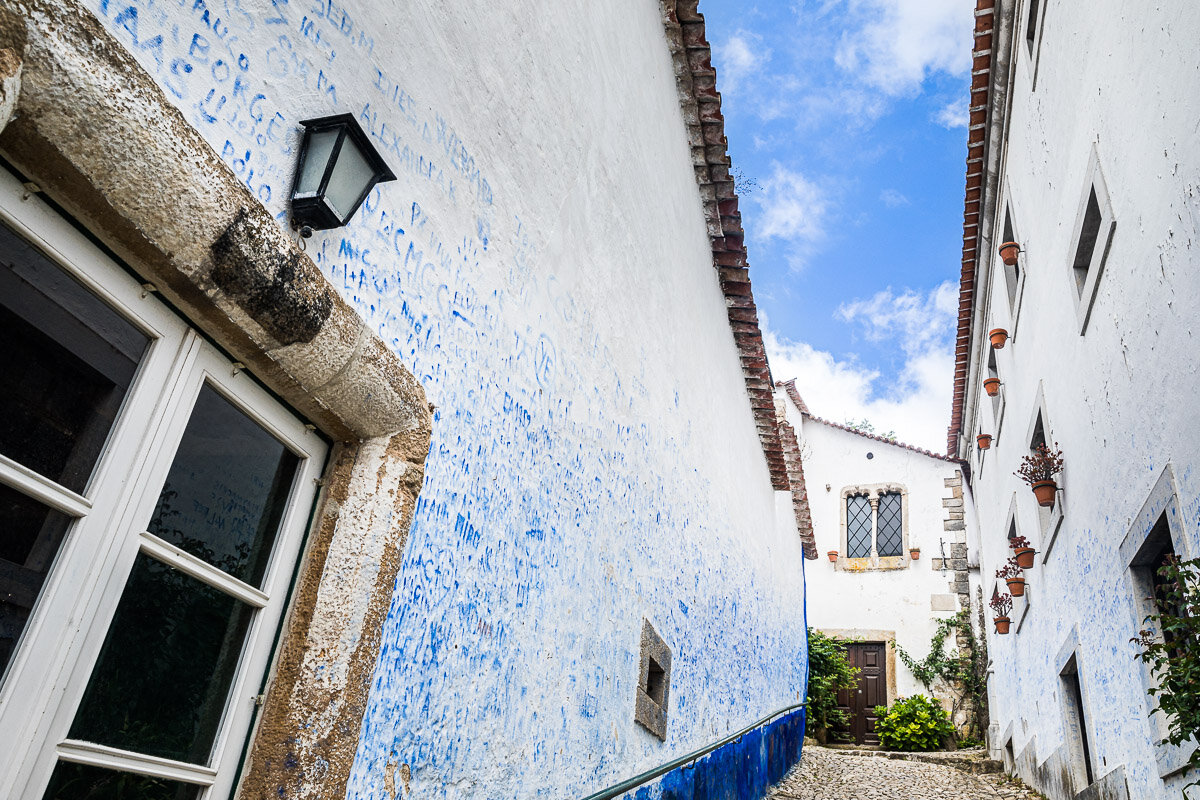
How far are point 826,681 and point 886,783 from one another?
546 centimetres

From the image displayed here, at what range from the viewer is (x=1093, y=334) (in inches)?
215

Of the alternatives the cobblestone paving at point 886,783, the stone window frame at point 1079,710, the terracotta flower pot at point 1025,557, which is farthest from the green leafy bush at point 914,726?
the stone window frame at point 1079,710

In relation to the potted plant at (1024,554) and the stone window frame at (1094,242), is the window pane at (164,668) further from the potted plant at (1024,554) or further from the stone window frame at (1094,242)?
the potted plant at (1024,554)

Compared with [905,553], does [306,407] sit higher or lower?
lower

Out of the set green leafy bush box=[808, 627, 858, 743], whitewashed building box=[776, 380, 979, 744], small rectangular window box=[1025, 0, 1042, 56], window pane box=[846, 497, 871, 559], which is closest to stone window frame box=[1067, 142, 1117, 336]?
small rectangular window box=[1025, 0, 1042, 56]

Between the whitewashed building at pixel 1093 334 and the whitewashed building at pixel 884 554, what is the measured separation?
239 inches

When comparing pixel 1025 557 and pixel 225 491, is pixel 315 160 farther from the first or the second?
pixel 1025 557

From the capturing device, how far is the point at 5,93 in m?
1.34

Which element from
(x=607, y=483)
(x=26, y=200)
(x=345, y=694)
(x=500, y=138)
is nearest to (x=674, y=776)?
(x=607, y=483)

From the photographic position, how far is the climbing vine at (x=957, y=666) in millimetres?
14430

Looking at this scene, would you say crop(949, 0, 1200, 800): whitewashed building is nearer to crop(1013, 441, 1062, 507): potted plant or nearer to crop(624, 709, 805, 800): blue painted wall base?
crop(1013, 441, 1062, 507): potted plant

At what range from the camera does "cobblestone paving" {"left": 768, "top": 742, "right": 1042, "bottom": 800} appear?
848 cm

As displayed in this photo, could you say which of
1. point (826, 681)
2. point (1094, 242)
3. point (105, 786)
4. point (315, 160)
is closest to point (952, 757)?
point (826, 681)

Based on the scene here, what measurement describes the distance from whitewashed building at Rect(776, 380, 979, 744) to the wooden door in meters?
0.02
